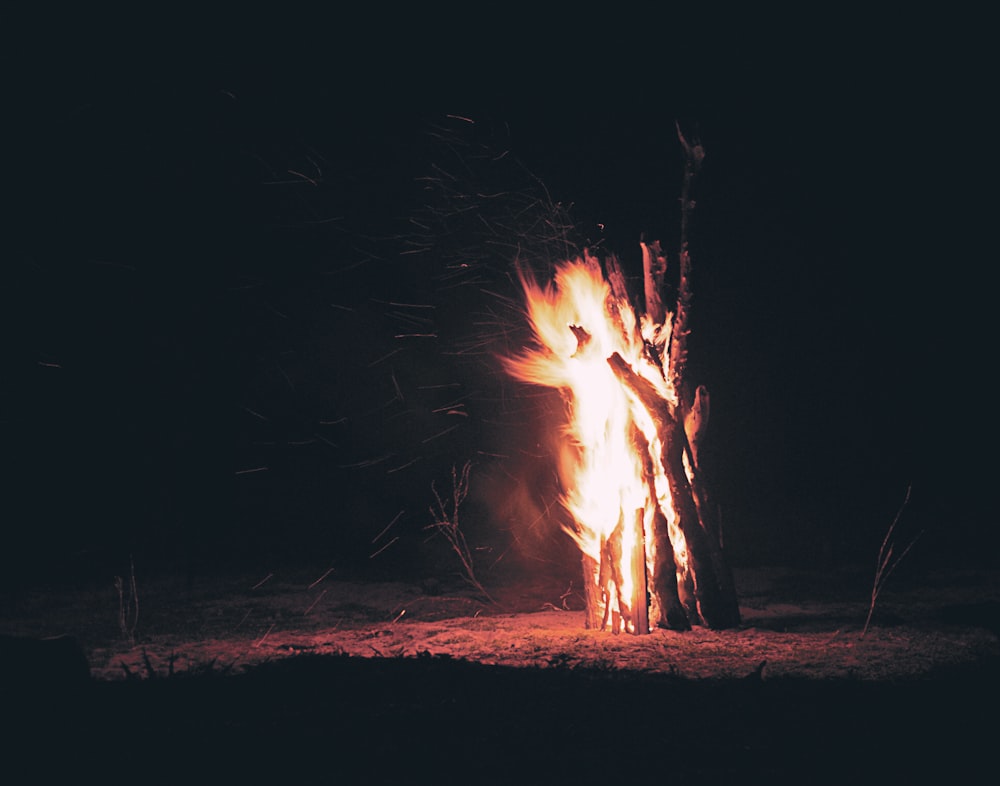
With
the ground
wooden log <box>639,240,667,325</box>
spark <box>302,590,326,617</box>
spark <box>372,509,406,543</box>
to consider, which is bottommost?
the ground

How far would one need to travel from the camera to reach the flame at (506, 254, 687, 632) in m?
6.29

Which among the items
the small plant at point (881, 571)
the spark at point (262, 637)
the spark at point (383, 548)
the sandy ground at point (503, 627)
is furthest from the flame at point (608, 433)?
the spark at point (383, 548)

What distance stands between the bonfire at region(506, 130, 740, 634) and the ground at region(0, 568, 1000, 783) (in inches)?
13.1

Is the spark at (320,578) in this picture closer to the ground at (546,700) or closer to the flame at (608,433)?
the ground at (546,700)

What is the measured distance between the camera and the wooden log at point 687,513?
6199 mm

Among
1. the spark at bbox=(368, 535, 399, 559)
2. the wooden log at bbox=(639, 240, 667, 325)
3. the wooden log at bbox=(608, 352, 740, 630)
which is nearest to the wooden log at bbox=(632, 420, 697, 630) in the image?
the wooden log at bbox=(608, 352, 740, 630)

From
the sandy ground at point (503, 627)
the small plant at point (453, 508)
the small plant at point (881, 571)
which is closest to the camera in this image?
the sandy ground at point (503, 627)

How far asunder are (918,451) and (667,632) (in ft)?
34.7

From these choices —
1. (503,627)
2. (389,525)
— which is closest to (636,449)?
(503,627)

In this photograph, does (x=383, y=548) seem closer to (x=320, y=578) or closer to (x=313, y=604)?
(x=320, y=578)

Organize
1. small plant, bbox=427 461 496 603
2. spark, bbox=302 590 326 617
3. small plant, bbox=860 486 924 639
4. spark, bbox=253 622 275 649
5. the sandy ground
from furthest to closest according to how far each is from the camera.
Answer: small plant, bbox=427 461 496 603, spark, bbox=302 590 326 617, small plant, bbox=860 486 924 639, spark, bbox=253 622 275 649, the sandy ground

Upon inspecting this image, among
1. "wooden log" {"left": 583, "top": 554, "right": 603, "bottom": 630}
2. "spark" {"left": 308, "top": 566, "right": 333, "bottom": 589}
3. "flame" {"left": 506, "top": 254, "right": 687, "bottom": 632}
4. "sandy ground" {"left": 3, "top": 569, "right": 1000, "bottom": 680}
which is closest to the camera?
"sandy ground" {"left": 3, "top": 569, "right": 1000, "bottom": 680}

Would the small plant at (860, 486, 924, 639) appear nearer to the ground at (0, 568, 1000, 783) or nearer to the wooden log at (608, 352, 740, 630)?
the ground at (0, 568, 1000, 783)

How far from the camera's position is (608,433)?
6.46 metres
